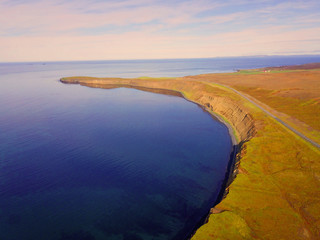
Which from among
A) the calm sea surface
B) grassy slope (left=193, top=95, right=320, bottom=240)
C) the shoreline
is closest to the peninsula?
grassy slope (left=193, top=95, right=320, bottom=240)

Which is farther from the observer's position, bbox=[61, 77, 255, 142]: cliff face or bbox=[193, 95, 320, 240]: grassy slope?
bbox=[61, 77, 255, 142]: cliff face

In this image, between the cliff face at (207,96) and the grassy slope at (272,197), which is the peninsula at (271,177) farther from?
the cliff face at (207,96)

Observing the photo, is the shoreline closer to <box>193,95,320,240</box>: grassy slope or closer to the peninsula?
the peninsula

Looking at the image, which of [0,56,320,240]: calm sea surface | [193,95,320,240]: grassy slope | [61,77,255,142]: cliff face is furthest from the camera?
[61,77,255,142]: cliff face

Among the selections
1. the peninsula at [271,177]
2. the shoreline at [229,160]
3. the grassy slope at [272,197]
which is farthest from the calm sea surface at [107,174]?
the grassy slope at [272,197]

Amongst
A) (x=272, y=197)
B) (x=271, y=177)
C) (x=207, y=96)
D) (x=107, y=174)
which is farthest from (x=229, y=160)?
(x=207, y=96)

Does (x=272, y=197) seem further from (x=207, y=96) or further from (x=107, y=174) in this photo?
(x=207, y=96)

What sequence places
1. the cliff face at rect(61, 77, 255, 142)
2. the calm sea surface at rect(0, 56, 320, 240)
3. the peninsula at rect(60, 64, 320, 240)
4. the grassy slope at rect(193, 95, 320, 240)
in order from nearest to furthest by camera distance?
1. the grassy slope at rect(193, 95, 320, 240)
2. the peninsula at rect(60, 64, 320, 240)
3. the calm sea surface at rect(0, 56, 320, 240)
4. the cliff face at rect(61, 77, 255, 142)

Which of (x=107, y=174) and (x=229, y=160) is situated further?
(x=229, y=160)

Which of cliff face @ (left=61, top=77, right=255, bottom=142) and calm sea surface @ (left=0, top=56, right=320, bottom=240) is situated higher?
cliff face @ (left=61, top=77, right=255, bottom=142)
